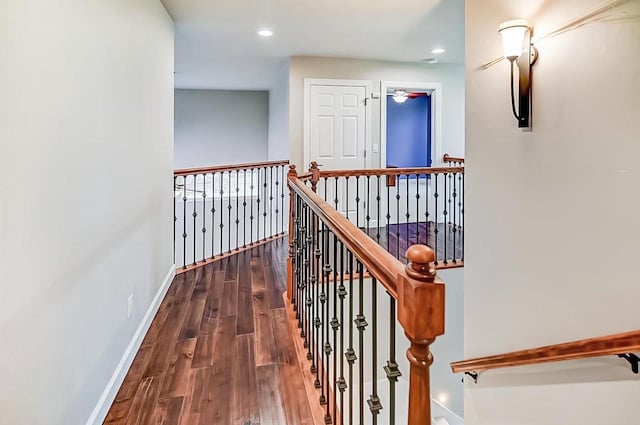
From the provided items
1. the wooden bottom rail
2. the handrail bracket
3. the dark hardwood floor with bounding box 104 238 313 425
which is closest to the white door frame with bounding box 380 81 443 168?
the wooden bottom rail

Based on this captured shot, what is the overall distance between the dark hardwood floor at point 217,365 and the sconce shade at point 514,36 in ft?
6.47

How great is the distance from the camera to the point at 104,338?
1.94 m

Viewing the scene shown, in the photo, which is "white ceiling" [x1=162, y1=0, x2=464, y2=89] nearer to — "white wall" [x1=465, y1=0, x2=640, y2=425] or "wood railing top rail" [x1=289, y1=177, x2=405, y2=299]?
"white wall" [x1=465, y1=0, x2=640, y2=425]

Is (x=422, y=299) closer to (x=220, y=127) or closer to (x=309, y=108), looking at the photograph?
(x=309, y=108)

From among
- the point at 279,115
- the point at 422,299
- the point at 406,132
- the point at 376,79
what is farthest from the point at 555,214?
the point at 406,132

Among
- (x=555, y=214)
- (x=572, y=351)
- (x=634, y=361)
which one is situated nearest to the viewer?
(x=634, y=361)

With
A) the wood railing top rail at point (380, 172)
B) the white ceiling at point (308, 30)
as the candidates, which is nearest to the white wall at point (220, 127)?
the white ceiling at point (308, 30)

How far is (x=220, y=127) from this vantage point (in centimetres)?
826

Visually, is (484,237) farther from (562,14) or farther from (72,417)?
(72,417)

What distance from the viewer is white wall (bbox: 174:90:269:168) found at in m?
8.12

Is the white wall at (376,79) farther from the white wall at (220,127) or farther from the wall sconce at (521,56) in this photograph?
the wall sconce at (521,56)

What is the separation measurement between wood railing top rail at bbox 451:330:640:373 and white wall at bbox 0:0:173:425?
1859 mm

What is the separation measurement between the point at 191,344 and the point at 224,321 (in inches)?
14.6

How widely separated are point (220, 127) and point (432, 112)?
176 inches
